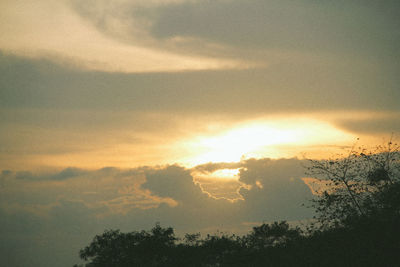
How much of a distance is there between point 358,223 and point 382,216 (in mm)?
2068

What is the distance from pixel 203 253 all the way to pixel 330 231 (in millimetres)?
24577

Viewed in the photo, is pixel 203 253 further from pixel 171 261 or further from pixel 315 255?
pixel 315 255

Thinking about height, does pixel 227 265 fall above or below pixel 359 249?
below

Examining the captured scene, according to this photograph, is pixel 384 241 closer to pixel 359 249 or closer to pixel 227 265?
pixel 359 249

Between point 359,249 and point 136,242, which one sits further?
point 136,242

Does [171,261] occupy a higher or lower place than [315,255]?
lower

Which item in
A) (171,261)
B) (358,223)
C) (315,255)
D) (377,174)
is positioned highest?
(377,174)

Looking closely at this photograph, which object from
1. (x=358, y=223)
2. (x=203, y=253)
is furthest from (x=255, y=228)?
(x=358, y=223)

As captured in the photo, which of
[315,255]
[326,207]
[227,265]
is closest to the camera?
[315,255]

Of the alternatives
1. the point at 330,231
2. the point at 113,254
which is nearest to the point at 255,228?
the point at 113,254

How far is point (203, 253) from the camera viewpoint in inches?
1993

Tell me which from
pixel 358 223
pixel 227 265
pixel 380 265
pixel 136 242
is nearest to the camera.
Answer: pixel 380 265

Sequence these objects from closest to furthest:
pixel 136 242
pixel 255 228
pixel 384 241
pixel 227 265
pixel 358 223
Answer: pixel 384 241, pixel 358 223, pixel 227 265, pixel 136 242, pixel 255 228

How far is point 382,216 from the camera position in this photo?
26828mm
